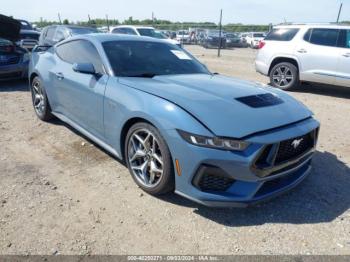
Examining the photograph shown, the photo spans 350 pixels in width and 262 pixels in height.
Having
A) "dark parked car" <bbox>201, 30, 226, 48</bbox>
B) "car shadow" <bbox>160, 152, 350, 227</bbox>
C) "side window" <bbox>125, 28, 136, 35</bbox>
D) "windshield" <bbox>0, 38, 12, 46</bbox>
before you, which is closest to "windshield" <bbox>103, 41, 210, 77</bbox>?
"car shadow" <bbox>160, 152, 350, 227</bbox>

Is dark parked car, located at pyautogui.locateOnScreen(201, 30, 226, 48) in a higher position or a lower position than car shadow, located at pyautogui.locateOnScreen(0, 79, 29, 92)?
lower

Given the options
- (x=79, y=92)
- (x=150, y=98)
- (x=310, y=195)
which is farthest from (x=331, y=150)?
(x=79, y=92)

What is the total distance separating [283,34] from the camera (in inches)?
355

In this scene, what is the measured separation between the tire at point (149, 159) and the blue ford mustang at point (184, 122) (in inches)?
0.4

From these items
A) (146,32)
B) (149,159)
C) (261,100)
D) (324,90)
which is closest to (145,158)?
(149,159)

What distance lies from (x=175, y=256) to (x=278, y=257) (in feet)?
2.60

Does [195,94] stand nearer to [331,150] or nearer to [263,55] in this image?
[331,150]

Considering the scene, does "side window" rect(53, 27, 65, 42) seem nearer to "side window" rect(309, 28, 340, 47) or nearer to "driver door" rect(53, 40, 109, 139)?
"driver door" rect(53, 40, 109, 139)

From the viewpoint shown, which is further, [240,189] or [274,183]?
Answer: [274,183]

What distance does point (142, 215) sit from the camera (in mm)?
3061

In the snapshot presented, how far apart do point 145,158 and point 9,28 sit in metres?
7.91

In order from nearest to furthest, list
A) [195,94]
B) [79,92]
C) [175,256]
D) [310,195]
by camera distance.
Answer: [175,256]
[195,94]
[310,195]
[79,92]

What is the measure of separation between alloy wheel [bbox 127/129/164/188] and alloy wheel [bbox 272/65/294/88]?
21.4 feet

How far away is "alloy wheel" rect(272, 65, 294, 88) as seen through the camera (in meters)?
8.79
